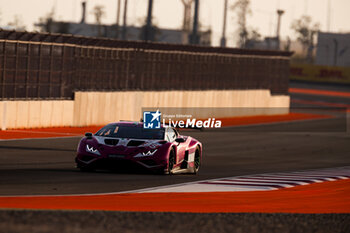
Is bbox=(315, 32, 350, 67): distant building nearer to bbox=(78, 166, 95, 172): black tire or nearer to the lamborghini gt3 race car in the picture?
the lamborghini gt3 race car

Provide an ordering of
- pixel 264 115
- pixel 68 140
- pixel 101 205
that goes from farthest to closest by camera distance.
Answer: pixel 264 115, pixel 68 140, pixel 101 205

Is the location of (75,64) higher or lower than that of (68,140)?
higher

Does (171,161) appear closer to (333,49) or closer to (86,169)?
(86,169)

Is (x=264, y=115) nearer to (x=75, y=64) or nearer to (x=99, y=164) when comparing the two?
(x=75, y=64)

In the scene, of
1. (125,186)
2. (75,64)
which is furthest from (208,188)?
(75,64)

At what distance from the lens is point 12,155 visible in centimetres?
2422

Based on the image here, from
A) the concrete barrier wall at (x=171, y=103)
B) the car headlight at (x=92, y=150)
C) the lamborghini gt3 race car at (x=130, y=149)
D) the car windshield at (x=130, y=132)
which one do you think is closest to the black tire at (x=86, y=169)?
the lamborghini gt3 race car at (x=130, y=149)

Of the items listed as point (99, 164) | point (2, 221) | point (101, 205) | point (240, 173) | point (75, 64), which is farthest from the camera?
point (75, 64)

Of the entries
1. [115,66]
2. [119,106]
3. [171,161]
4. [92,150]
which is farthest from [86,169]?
[115,66]

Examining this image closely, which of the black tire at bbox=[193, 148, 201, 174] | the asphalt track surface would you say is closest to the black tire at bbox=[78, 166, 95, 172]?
the asphalt track surface

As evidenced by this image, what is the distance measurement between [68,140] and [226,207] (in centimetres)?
1755

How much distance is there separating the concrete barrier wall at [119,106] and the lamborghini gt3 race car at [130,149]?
15.6m

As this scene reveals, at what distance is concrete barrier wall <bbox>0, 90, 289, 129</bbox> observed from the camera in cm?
3666

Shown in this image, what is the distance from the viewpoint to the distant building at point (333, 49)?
120562mm
